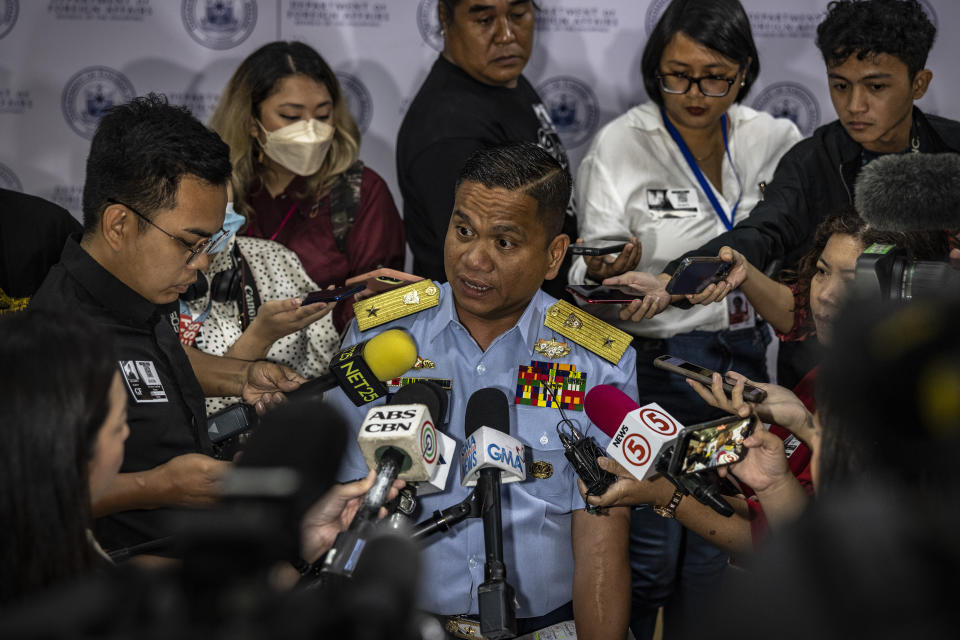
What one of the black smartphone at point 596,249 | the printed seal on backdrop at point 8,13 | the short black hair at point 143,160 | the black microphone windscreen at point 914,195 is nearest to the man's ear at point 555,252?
the black smartphone at point 596,249

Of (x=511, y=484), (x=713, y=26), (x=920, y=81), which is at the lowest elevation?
(x=511, y=484)

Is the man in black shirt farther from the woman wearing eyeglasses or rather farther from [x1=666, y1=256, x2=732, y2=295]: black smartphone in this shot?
[x1=666, y1=256, x2=732, y2=295]: black smartphone

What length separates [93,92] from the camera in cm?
452

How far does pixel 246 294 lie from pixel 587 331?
1.23 metres

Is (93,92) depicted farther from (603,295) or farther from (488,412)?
(488,412)

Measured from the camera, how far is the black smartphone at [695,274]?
9.06 ft

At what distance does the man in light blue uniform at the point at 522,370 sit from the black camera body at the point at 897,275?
2.65 ft

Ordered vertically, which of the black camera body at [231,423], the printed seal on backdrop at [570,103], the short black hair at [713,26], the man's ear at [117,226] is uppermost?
the short black hair at [713,26]

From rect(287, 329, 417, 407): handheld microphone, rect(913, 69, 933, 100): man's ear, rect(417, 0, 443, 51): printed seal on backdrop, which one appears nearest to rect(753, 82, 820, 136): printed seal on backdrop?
rect(913, 69, 933, 100): man's ear

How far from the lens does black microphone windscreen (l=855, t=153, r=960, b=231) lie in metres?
2.51

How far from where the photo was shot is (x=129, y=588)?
0.83m

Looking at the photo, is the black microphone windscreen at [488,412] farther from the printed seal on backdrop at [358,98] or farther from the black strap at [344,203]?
the printed seal on backdrop at [358,98]

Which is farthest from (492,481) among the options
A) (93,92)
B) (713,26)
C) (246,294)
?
(93,92)

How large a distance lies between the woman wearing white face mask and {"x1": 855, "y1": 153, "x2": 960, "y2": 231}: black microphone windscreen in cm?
172
